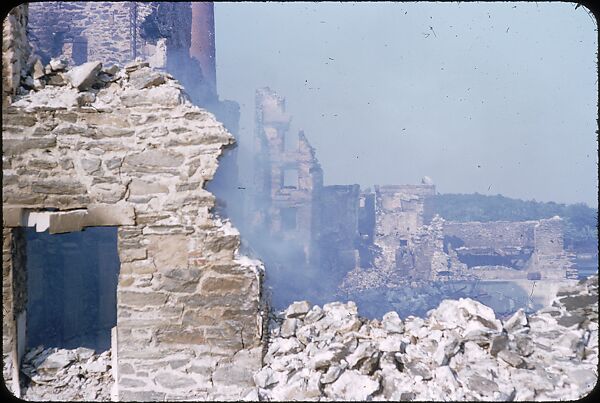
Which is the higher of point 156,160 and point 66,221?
point 156,160

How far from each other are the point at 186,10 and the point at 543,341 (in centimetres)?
1891

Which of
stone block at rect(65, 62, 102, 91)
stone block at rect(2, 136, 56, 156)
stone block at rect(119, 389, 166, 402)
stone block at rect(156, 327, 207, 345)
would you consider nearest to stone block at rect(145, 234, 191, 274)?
stone block at rect(156, 327, 207, 345)

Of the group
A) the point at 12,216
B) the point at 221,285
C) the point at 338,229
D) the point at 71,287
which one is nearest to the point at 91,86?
the point at 12,216

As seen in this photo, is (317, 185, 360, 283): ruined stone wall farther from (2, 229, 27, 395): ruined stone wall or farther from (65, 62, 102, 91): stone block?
(65, 62, 102, 91): stone block

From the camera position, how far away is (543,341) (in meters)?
3.60

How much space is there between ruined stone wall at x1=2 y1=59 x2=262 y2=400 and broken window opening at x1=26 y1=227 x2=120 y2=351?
4145 mm

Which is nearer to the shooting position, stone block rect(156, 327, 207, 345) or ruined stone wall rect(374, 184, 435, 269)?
stone block rect(156, 327, 207, 345)

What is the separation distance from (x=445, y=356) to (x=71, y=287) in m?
7.55

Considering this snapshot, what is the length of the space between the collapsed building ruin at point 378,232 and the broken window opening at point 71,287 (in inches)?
614

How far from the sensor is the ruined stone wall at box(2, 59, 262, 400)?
3664 mm

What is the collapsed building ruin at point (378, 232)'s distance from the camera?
2317 cm

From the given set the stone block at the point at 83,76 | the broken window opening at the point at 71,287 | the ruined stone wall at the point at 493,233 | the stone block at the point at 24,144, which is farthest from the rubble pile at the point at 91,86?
the ruined stone wall at the point at 493,233

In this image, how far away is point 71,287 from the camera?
25.9 ft

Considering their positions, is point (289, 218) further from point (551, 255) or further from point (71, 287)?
point (71, 287)
